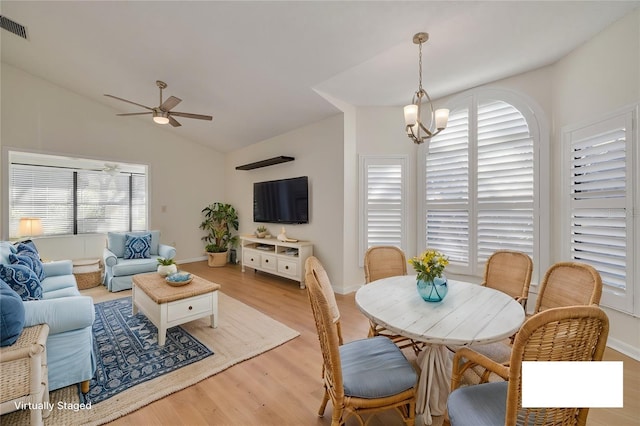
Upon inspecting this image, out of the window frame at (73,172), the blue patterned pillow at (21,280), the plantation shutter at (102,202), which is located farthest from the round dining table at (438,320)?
the plantation shutter at (102,202)

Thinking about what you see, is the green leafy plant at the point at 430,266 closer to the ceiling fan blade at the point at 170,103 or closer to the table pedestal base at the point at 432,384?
the table pedestal base at the point at 432,384

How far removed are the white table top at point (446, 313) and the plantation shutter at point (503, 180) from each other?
5.14ft

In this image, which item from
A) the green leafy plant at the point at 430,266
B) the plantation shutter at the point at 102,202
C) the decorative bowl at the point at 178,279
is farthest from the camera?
the plantation shutter at the point at 102,202

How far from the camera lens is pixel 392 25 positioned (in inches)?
92.9

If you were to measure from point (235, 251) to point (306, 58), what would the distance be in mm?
4660

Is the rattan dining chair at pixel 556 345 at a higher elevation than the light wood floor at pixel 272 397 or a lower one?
higher

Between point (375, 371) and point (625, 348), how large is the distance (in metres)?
2.55

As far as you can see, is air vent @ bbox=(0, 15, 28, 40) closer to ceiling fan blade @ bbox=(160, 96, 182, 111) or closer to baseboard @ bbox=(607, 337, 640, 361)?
ceiling fan blade @ bbox=(160, 96, 182, 111)

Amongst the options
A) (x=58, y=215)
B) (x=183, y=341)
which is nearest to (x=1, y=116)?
(x=58, y=215)

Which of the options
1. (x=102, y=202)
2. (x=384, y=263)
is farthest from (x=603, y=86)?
(x=102, y=202)

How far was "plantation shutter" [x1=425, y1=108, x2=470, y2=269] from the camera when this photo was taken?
Answer: 342 centimetres

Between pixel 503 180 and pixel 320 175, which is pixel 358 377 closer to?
pixel 503 180

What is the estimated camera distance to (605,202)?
2369 millimetres

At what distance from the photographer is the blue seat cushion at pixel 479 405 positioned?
1.05 meters
